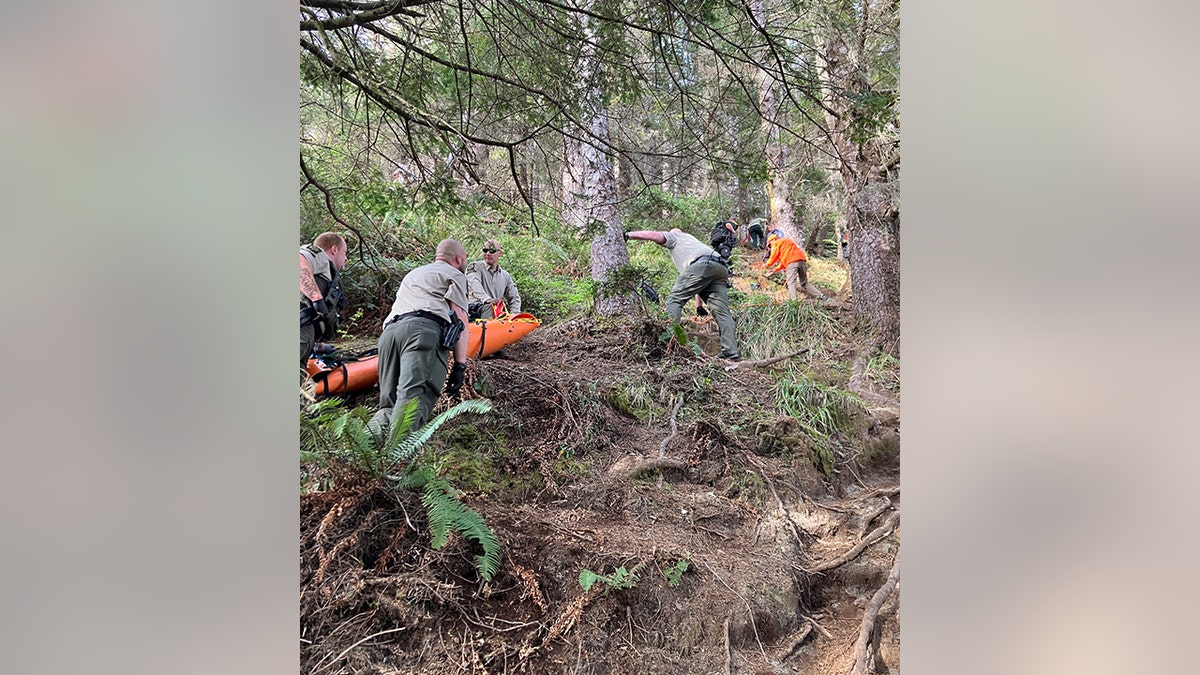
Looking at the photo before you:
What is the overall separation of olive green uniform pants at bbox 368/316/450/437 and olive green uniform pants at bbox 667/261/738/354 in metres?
2.95

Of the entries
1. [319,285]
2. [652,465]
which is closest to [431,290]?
[319,285]

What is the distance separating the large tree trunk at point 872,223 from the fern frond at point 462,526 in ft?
12.1

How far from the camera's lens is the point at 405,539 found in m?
2.52

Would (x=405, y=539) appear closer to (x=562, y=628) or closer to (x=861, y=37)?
(x=562, y=628)

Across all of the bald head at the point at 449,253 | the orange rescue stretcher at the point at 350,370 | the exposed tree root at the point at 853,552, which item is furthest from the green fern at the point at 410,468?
the exposed tree root at the point at 853,552

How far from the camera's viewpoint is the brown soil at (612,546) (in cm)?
225

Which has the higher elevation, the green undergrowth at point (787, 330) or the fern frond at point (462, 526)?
the green undergrowth at point (787, 330)

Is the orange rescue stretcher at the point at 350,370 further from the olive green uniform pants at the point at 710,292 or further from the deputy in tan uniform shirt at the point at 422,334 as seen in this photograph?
the olive green uniform pants at the point at 710,292

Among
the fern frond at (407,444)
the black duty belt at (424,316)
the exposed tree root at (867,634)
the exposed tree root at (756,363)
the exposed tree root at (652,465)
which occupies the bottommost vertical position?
the exposed tree root at (867,634)

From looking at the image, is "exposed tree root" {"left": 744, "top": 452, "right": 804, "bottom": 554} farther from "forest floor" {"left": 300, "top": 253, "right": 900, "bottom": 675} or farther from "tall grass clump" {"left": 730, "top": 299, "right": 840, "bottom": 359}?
"tall grass clump" {"left": 730, "top": 299, "right": 840, "bottom": 359}
